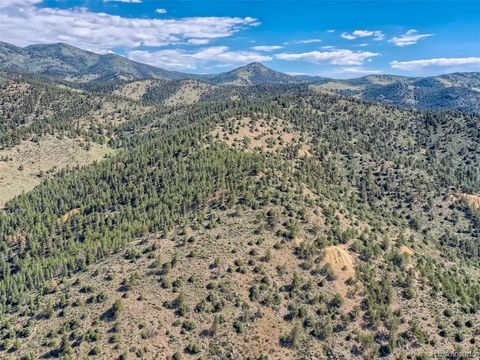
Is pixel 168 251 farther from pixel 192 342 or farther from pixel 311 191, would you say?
pixel 311 191

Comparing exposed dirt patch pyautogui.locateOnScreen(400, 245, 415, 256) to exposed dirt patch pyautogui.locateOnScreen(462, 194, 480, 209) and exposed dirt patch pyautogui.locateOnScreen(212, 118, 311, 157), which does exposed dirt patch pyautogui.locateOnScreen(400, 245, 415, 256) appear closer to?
exposed dirt patch pyautogui.locateOnScreen(462, 194, 480, 209)

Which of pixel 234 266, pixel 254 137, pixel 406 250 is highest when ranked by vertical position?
pixel 254 137

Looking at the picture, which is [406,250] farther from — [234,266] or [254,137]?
[254,137]

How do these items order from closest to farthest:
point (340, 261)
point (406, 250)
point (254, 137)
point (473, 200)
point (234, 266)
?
point (234, 266), point (340, 261), point (406, 250), point (473, 200), point (254, 137)

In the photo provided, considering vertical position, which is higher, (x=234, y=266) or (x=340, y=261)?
(x=234, y=266)

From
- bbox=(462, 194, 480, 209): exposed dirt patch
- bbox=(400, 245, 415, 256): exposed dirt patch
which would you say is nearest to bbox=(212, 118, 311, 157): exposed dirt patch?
bbox=(462, 194, 480, 209): exposed dirt patch

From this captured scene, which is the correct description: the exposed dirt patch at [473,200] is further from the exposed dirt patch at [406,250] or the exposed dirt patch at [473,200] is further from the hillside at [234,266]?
the exposed dirt patch at [406,250]

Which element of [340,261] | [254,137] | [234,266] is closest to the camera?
[234,266]

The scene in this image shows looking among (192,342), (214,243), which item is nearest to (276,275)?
(214,243)

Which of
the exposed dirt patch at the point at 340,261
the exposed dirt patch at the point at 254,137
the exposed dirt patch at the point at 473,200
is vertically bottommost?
the exposed dirt patch at the point at 473,200

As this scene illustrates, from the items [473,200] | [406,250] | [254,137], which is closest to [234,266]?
[406,250]

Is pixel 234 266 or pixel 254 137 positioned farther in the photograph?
pixel 254 137

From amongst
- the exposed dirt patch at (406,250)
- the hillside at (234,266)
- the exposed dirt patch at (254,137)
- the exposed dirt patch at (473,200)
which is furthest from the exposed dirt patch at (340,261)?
the exposed dirt patch at (473,200)
